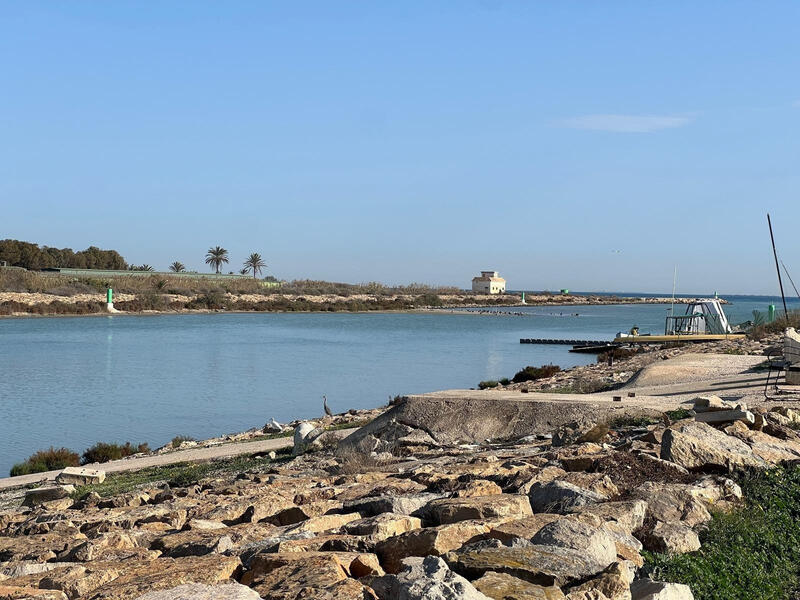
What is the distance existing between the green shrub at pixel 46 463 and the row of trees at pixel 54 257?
104 m

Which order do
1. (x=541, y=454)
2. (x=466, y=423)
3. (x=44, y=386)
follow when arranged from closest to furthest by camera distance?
(x=541, y=454), (x=466, y=423), (x=44, y=386)

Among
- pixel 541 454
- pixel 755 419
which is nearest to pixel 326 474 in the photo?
pixel 541 454

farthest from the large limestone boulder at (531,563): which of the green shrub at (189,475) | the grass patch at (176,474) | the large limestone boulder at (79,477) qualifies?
the large limestone boulder at (79,477)

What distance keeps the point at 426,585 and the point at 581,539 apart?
5.24 feet

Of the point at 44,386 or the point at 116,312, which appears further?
the point at 116,312

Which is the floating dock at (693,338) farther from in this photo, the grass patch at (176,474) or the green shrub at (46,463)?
the green shrub at (46,463)

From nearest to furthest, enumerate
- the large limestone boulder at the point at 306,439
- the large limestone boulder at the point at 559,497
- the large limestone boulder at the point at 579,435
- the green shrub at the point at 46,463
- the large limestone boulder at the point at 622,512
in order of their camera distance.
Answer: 1. the large limestone boulder at the point at 622,512
2. the large limestone boulder at the point at 559,497
3. the large limestone boulder at the point at 579,435
4. the large limestone boulder at the point at 306,439
5. the green shrub at the point at 46,463

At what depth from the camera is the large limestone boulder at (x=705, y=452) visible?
8711 millimetres

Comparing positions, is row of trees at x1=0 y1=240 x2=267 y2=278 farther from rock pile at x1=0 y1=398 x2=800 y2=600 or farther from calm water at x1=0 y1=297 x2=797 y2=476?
rock pile at x1=0 y1=398 x2=800 y2=600

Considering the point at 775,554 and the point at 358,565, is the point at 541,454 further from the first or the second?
the point at 358,565

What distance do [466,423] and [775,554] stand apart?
8.08 metres

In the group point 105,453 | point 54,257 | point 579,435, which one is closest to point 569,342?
point 105,453

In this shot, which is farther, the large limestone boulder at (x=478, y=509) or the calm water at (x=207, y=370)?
the calm water at (x=207, y=370)

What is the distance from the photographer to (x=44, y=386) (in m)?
34.2
